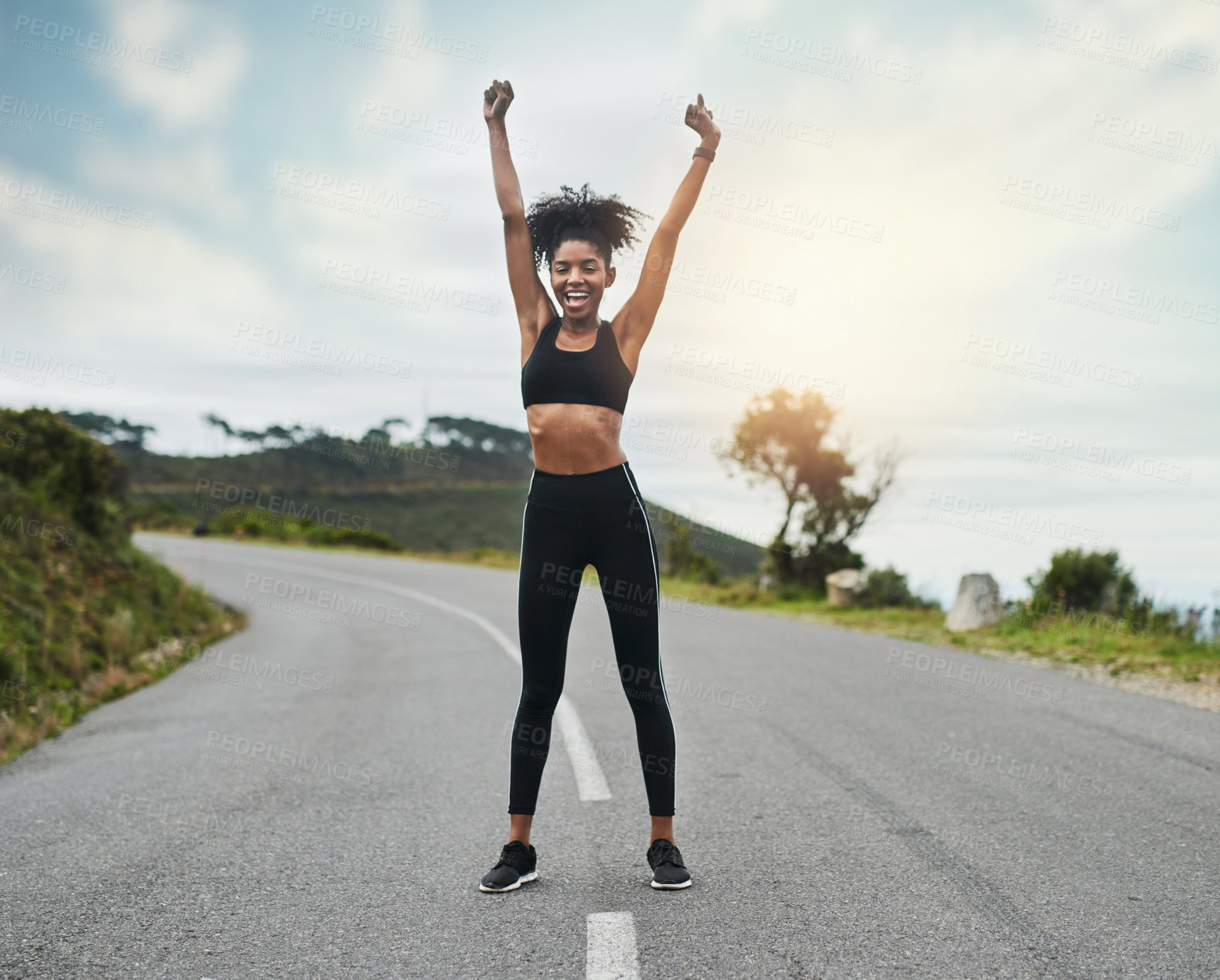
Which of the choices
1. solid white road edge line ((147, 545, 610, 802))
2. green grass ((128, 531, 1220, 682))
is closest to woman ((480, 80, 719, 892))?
solid white road edge line ((147, 545, 610, 802))

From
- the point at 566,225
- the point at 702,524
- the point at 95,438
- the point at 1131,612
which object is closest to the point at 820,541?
the point at 702,524

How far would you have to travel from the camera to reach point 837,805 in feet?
14.0

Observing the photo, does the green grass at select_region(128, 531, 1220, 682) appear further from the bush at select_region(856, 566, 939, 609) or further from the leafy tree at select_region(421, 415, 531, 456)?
the leafy tree at select_region(421, 415, 531, 456)

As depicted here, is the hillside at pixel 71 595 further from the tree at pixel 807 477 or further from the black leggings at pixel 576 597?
the tree at pixel 807 477

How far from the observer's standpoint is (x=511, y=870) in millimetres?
3285

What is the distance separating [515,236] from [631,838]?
2452mm

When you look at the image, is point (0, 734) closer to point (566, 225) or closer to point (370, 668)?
point (370, 668)

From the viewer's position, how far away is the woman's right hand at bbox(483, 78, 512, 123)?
3.59 meters

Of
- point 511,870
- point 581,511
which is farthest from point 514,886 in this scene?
point 581,511

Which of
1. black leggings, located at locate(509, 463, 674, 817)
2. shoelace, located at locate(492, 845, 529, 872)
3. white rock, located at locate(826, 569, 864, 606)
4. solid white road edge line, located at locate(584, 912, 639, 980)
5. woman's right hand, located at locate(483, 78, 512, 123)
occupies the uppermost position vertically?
woman's right hand, located at locate(483, 78, 512, 123)

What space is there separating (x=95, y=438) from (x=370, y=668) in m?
6.78

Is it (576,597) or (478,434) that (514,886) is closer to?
(576,597)

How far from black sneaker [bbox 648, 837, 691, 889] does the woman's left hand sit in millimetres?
2588

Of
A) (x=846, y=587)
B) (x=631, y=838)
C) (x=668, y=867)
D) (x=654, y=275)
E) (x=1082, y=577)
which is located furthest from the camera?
(x=846, y=587)
